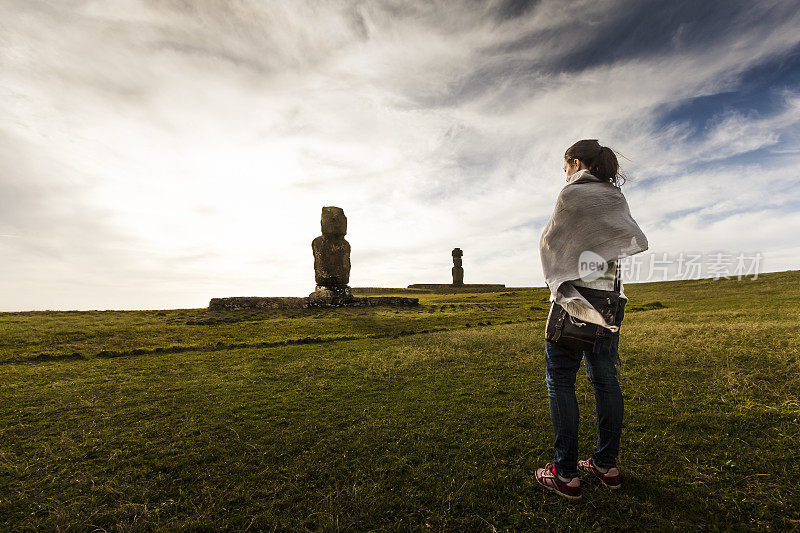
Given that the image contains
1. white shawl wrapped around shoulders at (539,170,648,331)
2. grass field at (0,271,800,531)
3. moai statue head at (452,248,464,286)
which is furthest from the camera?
moai statue head at (452,248,464,286)

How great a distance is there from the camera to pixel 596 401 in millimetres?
2865

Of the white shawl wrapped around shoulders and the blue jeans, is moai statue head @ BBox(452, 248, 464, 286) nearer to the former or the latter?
the white shawl wrapped around shoulders

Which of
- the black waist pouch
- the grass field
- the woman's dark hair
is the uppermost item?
the woman's dark hair

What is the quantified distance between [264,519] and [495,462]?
1987 mm

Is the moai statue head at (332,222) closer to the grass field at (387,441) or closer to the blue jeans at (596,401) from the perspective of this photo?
the grass field at (387,441)

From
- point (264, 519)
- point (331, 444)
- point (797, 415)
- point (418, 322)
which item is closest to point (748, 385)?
point (797, 415)

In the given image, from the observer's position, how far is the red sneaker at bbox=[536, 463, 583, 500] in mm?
2691

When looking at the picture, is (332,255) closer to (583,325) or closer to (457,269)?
(583,325)

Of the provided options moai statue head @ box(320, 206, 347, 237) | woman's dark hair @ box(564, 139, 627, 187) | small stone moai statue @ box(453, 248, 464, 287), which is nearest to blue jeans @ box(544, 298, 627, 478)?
woman's dark hair @ box(564, 139, 627, 187)

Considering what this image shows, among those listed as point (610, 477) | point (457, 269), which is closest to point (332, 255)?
point (610, 477)

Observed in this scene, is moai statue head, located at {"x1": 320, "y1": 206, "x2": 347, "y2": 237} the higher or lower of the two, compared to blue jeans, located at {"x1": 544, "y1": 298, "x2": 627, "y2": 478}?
higher

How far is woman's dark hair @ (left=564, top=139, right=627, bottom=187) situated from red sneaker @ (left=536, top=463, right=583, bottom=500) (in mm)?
2529

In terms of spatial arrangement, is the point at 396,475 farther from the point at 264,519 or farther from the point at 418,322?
the point at 418,322

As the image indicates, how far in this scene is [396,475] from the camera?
9.99 ft
